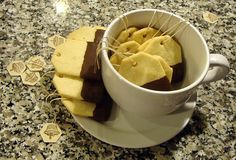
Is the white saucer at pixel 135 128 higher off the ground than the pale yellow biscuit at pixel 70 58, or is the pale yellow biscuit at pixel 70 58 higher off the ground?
the pale yellow biscuit at pixel 70 58

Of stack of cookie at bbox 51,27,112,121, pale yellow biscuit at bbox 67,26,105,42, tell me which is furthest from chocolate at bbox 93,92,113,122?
pale yellow biscuit at bbox 67,26,105,42

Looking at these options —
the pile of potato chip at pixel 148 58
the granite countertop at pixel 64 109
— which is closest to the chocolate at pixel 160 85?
the pile of potato chip at pixel 148 58

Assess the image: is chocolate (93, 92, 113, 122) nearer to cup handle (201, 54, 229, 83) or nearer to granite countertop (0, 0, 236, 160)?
granite countertop (0, 0, 236, 160)

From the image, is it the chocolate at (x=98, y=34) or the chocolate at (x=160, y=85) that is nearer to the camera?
the chocolate at (x=160, y=85)

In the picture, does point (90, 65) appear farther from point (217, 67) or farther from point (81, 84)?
point (217, 67)

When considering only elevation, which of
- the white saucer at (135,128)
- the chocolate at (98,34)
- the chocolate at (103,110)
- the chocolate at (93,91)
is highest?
the chocolate at (98,34)

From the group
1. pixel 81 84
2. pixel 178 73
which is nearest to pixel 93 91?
pixel 81 84

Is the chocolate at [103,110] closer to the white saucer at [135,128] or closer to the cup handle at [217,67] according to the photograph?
the white saucer at [135,128]

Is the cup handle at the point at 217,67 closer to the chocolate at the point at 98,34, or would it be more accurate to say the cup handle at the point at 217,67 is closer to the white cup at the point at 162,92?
the white cup at the point at 162,92

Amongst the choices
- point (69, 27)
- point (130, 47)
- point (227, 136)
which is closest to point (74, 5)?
point (69, 27)
